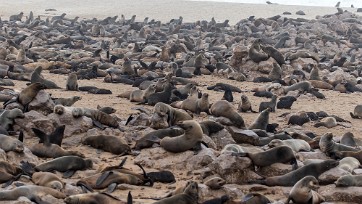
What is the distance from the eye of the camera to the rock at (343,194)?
22.2 feet

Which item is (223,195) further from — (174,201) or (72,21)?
(72,21)

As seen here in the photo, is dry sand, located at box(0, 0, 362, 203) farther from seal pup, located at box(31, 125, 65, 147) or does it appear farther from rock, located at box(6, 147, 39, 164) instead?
rock, located at box(6, 147, 39, 164)

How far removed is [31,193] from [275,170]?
9.26 ft

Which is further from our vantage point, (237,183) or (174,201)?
(237,183)

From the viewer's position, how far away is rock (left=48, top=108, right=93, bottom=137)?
30.1ft

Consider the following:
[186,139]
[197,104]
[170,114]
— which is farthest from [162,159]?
[197,104]

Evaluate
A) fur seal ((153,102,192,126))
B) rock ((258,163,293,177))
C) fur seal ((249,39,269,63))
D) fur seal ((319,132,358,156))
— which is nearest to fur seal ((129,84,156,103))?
fur seal ((153,102,192,126))

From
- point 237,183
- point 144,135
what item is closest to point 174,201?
point 237,183

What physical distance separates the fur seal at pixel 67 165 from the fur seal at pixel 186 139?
1.06m

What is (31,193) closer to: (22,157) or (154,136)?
(22,157)

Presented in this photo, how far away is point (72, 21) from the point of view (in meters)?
32.4

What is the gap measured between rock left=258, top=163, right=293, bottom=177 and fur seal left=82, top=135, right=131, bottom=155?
6.17ft

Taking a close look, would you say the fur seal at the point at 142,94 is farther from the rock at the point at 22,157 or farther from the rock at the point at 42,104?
the rock at the point at 22,157

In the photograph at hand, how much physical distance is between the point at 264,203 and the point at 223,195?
1.63 ft
